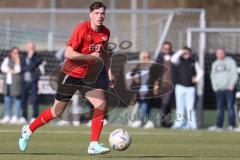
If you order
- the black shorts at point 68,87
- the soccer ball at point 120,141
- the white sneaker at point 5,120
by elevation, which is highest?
the black shorts at point 68,87

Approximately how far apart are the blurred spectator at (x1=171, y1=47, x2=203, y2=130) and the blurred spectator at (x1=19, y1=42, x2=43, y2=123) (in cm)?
384

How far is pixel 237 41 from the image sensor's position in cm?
2342

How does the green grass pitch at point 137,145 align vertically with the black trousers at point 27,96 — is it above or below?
above

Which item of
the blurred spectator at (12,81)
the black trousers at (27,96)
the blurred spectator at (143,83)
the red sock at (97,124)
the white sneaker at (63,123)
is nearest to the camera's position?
the red sock at (97,124)

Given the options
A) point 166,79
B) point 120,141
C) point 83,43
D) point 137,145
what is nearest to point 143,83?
point 166,79

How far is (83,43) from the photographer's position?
38.4 ft

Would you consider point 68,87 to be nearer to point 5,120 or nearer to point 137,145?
point 137,145

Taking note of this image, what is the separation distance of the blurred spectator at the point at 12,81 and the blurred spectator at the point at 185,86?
14.5 feet

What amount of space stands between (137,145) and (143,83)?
6.49 metres

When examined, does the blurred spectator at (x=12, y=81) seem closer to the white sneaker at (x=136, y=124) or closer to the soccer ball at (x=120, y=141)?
the white sneaker at (x=136, y=124)

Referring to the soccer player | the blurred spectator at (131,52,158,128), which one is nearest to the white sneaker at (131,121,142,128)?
the blurred spectator at (131,52,158,128)

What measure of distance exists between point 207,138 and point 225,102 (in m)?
4.24

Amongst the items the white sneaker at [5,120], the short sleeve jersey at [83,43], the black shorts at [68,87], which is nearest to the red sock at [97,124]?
the black shorts at [68,87]

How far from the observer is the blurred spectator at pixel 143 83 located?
814 inches
